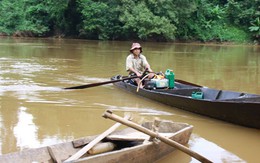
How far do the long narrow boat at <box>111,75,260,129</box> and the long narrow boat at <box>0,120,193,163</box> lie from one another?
1240 mm

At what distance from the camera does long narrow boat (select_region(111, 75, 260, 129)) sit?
5.38m

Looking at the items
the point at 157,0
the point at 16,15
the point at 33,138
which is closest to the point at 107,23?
the point at 157,0

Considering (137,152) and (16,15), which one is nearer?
(137,152)

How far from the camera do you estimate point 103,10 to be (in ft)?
90.4

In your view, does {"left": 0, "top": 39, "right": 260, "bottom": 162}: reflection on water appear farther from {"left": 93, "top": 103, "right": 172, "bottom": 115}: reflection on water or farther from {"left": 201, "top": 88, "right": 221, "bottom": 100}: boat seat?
{"left": 201, "top": 88, "right": 221, "bottom": 100}: boat seat

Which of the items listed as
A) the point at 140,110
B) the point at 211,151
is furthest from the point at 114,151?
the point at 140,110

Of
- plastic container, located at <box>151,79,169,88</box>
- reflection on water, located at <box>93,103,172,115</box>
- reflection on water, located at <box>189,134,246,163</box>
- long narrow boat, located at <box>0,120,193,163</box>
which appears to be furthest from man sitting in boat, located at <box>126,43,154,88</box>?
long narrow boat, located at <box>0,120,193,163</box>

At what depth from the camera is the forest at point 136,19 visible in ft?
84.0

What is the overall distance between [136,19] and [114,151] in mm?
21929

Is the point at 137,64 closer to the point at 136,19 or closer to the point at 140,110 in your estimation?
the point at 140,110

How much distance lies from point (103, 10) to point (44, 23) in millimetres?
5354

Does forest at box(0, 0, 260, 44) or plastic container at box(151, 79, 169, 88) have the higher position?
forest at box(0, 0, 260, 44)

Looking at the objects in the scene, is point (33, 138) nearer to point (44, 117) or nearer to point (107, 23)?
point (44, 117)

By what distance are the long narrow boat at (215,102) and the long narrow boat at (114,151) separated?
1240 millimetres
